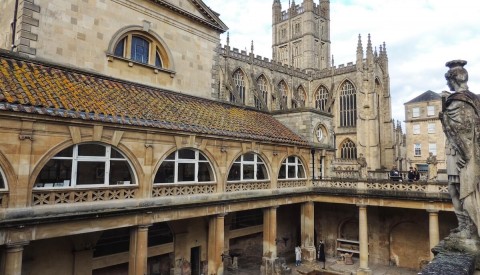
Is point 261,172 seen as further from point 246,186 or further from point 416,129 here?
point 416,129

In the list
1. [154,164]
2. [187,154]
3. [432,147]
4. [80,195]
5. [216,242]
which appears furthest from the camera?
[432,147]

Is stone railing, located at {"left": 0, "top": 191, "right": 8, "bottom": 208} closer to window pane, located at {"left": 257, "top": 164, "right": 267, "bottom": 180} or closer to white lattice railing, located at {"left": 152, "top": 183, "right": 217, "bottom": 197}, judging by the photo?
white lattice railing, located at {"left": 152, "top": 183, "right": 217, "bottom": 197}

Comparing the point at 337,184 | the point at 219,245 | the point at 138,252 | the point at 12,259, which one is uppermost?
the point at 337,184

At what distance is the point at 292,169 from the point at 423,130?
3574cm

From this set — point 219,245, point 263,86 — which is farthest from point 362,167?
point 263,86

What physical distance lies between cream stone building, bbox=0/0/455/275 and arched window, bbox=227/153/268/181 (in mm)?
122

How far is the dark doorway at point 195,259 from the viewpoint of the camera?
18.7m

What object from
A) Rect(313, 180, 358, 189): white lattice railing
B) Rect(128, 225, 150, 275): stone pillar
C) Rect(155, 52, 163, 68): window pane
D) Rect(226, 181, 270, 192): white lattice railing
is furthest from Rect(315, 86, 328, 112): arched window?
Rect(128, 225, 150, 275): stone pillar

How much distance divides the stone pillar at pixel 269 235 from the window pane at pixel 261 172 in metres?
1.95

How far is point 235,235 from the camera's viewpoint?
2158 centimetres

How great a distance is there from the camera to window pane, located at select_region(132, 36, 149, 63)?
17.4m

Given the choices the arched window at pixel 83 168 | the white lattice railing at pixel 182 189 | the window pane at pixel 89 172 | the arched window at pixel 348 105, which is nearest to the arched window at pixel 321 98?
the arched window at pixel 348 105

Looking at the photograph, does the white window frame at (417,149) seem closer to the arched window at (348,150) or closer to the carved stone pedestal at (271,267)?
the arched window at (348,150)

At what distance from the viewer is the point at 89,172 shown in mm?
14031
